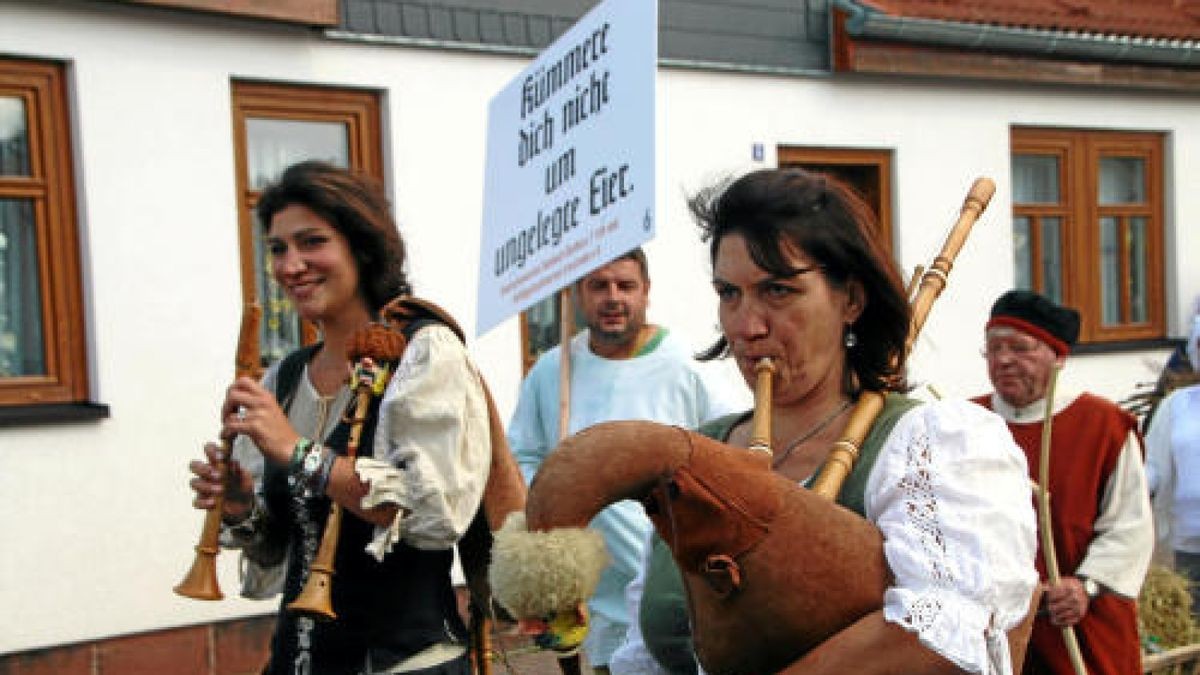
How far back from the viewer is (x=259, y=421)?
257 cm

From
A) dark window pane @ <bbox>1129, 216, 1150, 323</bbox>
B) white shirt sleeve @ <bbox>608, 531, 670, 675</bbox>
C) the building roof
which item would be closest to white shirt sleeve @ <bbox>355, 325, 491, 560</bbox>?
white shirt sleeve @ <bbox>608, 531, 670, 675</bbox>

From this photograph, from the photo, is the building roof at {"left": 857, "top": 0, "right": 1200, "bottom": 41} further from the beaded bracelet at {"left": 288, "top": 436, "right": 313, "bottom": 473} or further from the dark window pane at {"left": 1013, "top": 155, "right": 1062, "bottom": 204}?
the beaded bracelet at {"left": 288, "top": 436, "right": 313, "bottom": 473}

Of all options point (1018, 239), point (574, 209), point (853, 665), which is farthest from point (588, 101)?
point (1018, 239)

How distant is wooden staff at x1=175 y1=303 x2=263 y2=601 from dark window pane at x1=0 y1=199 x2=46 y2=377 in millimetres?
3606

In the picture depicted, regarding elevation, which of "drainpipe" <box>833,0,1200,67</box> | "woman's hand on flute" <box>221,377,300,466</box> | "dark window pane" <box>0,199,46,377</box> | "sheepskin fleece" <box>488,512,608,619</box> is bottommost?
"sheepskin fleece" <box>488,512,608,619</box>

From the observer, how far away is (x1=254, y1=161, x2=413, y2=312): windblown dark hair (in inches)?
112

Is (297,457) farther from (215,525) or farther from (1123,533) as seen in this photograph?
(1123,533)

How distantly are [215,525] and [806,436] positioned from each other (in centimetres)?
140

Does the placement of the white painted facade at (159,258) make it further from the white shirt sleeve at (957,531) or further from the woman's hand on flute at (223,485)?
the white shirt sleeve at (957,531)

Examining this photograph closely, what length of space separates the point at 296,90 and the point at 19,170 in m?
1.35

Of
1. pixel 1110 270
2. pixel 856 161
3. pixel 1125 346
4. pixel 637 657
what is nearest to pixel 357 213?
pixel 637 657

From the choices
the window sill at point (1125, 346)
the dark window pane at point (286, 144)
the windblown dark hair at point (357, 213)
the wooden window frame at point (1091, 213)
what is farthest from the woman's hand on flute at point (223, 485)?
the window sill at point (1125, 346)

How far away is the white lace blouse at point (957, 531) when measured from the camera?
1.60m

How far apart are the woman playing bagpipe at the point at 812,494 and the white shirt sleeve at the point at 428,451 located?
679 mm
